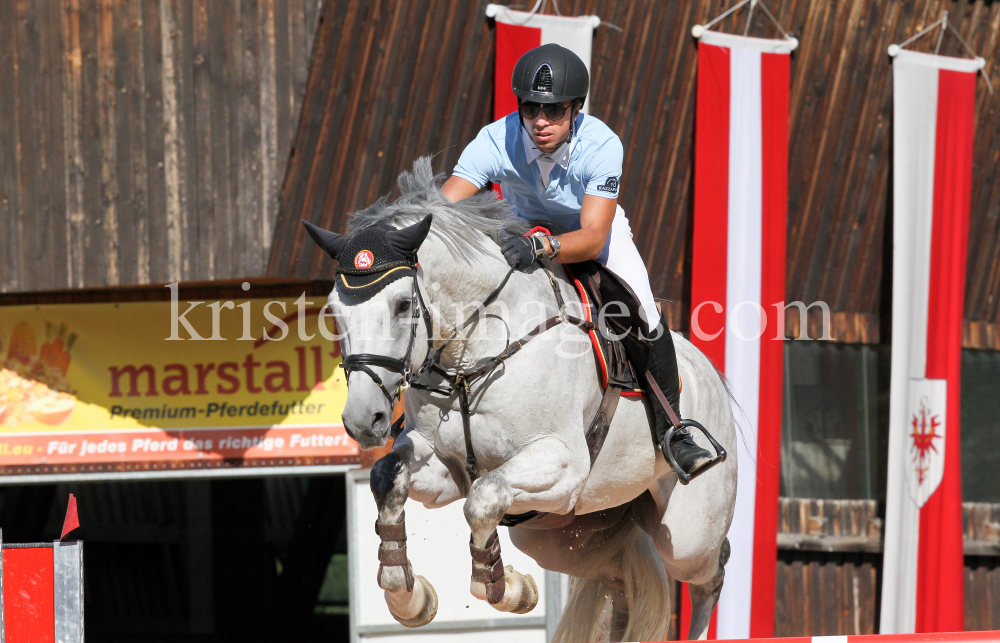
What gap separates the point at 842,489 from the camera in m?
8.52

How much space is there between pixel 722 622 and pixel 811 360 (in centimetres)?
247

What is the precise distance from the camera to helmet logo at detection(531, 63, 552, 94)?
3730mm

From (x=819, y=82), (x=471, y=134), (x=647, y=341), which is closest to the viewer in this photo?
(x=647, y=341)

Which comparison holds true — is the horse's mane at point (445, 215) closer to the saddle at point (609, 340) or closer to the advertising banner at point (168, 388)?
the saddle at point (609, 340)

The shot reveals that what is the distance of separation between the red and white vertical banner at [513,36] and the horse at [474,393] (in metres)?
3.50

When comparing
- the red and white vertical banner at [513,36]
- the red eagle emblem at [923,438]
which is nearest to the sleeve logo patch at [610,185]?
the red and white vertical banner at [513,36]

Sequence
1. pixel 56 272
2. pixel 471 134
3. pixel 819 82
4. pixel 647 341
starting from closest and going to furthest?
pixel 647 341
pixel 56 272
pixel 471 134
pixel 819 82

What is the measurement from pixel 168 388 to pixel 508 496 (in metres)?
4.57

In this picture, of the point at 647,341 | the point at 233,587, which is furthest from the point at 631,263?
the point at 233,587

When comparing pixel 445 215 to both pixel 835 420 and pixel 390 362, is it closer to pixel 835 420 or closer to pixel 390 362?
pixel 390 362

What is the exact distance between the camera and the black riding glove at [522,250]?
3.63 m

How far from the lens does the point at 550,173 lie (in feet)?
13.1

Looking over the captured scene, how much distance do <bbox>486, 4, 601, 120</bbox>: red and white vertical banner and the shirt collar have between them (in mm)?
3208

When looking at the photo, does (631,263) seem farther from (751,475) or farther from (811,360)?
(811,360)
